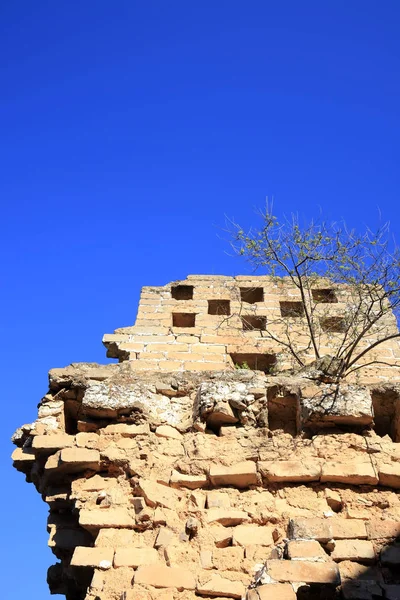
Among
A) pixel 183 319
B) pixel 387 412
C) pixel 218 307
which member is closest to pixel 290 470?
pixel 387 412

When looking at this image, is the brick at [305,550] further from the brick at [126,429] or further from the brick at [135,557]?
the brick at [126,429]

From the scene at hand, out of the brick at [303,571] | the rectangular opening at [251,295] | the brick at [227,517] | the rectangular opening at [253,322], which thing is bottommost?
the brick at [303,571]

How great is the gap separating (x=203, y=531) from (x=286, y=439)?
746 mm

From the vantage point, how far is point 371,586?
8.89 feet

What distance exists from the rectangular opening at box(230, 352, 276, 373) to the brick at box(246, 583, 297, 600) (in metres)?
2.60

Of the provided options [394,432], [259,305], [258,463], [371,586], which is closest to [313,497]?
[258,463]

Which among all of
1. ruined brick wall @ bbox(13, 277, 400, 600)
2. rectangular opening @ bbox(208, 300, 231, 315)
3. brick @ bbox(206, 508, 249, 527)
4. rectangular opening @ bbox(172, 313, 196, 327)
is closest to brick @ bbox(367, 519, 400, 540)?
ruined brick wall @ bbox(13, 277, 400, 600)

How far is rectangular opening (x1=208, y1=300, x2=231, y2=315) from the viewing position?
19.1ft

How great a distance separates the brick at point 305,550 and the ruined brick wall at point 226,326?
207 cm

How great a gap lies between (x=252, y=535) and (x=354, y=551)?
1.60 ft

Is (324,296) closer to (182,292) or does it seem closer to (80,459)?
(182,292)

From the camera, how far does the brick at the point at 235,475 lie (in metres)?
3.20

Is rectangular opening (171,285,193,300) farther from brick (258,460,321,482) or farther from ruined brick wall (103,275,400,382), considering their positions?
brick (258,460,321,482)

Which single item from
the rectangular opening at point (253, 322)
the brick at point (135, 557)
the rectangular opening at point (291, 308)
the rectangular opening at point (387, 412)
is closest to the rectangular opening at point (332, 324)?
the rectangular opening at point (291, 308)
